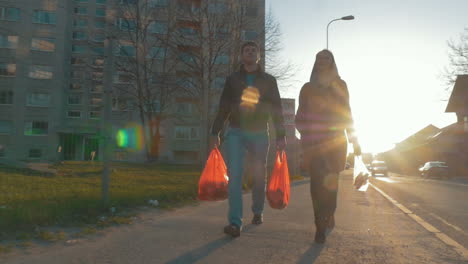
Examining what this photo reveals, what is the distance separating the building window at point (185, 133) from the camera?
51406 millimetres

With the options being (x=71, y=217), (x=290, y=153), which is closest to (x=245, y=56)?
(x=71, y=217)

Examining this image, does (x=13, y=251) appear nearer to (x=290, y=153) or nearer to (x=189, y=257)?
(x=189, y=257)

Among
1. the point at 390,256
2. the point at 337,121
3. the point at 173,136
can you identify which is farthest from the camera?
the point at 173,136

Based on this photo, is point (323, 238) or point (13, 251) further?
point (323, 238)

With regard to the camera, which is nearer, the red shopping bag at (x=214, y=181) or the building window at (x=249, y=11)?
the red shopping bag at (x=214, y=181)

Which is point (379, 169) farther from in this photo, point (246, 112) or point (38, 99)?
point (246, 112)

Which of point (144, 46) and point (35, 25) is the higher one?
point (35, 25)

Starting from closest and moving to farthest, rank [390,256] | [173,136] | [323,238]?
1. [390,256]
2. [323,238]
3. [173,136]

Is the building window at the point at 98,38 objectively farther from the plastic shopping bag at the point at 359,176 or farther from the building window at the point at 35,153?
the plastic shopping bag at the point at 359,176

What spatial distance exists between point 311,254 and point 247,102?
172cm

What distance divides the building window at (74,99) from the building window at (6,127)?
6851 millimetres

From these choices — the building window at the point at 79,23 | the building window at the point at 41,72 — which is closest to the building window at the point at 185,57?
the building window at the point at 41,72

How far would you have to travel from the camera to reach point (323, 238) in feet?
13.0

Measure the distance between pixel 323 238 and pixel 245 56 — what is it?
201cm
